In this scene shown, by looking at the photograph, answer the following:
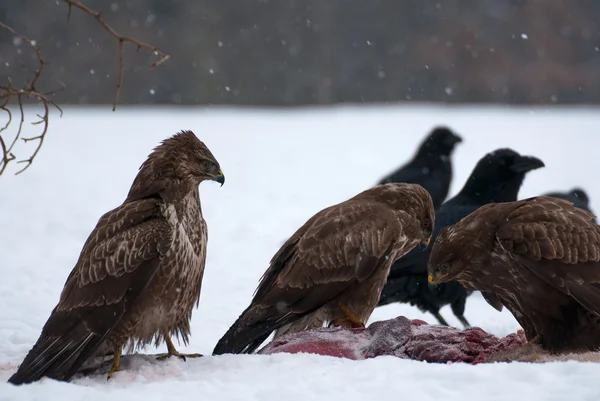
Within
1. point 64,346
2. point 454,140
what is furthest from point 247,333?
point 454,140

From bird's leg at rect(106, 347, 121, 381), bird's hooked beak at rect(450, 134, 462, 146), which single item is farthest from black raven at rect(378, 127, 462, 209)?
bird's leg at rect(106, 347, 121, 381)

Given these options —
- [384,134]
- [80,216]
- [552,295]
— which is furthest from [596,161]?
[552,295]

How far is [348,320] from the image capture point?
4.98 metres

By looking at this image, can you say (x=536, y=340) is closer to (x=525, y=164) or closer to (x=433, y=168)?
(x=525, y=164)

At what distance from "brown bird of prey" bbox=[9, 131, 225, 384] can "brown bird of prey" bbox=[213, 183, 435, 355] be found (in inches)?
18.0

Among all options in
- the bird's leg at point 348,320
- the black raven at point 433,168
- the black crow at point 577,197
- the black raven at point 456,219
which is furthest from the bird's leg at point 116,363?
the black crow at point 577,197

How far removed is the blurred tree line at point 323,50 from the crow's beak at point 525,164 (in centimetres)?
2191

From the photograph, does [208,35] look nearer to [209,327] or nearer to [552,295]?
[209,327]

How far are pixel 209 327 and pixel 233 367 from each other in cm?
237

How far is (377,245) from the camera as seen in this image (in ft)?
16.2

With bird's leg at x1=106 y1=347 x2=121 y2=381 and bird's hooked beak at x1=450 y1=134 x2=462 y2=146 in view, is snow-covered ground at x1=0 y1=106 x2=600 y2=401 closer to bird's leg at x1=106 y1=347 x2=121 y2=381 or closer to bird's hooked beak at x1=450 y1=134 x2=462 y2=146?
bird's leg at x1=106 y1=347 x2=121 y2=381

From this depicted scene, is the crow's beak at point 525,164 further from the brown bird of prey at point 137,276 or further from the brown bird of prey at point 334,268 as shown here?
the brown bird of prey at point 137,276

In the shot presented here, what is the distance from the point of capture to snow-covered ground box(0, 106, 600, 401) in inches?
150

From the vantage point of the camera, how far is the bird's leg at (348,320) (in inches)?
195
